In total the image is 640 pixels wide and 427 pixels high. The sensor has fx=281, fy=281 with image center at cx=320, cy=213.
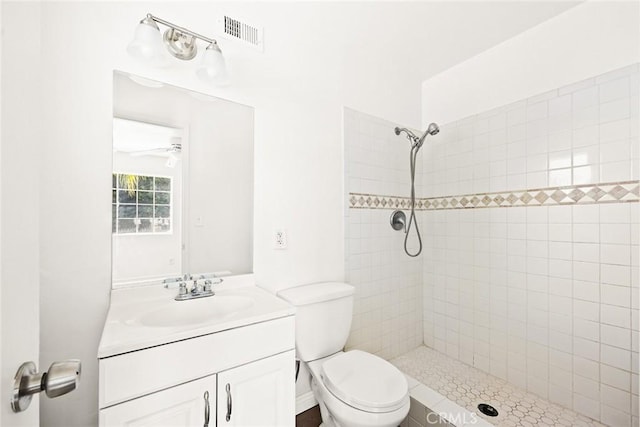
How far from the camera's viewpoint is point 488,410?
156 cm

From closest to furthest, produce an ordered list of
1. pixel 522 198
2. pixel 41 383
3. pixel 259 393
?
pixel 41 383
pixel 259 393
pixel 522 198

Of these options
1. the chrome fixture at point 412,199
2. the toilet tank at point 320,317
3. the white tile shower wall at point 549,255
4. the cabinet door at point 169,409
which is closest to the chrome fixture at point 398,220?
the chrome fixture at point 412,199

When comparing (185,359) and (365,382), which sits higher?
(185,359)

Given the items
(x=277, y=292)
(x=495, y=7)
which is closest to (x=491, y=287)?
(x=277, y=292)

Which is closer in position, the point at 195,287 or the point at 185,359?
the point at 185,359

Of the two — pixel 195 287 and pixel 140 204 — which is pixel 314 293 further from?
pixel 140 204

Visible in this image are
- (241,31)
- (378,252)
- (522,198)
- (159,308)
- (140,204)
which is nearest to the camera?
(159,308)

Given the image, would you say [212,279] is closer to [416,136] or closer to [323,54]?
[323,54]

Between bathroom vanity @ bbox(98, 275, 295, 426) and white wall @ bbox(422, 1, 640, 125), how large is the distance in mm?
1982

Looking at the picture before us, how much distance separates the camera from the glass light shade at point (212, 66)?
1281 mm

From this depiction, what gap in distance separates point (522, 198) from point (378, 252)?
98 cm

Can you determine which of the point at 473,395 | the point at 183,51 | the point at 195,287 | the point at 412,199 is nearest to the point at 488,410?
the point at 473,395

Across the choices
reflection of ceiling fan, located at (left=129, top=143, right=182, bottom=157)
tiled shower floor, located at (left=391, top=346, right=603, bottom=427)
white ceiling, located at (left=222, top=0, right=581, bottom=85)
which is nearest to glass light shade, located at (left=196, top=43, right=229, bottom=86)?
white ceiling, located at (left=222, top=0, right=581, bottom=85)

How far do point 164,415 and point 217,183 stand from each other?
986mm
